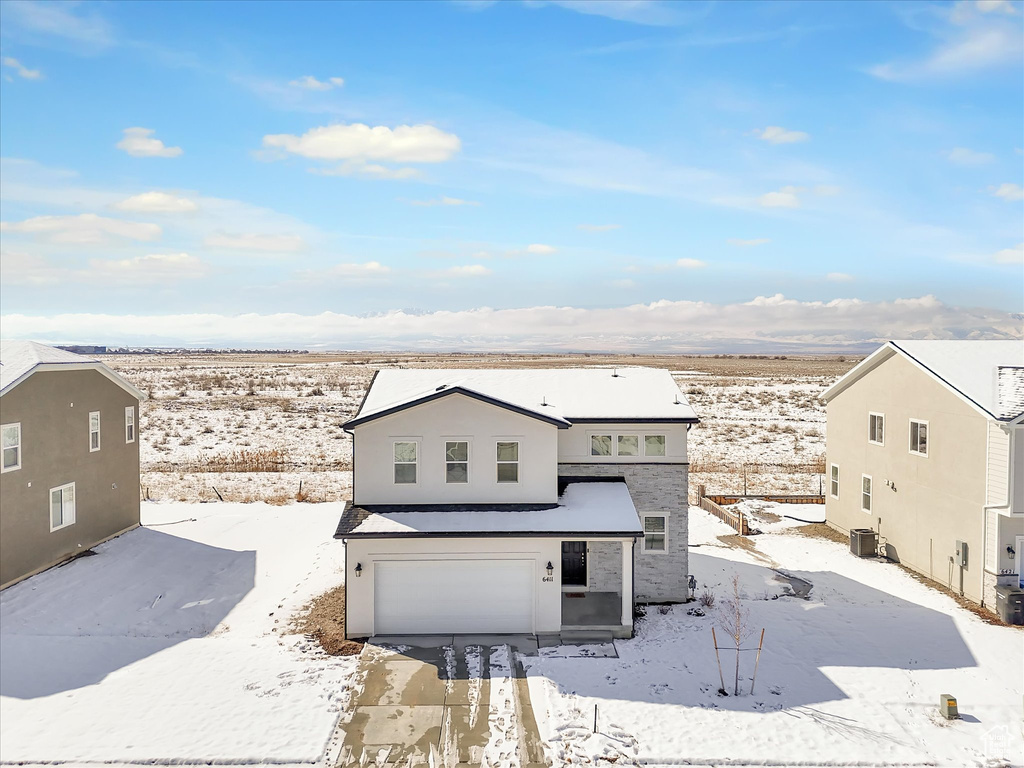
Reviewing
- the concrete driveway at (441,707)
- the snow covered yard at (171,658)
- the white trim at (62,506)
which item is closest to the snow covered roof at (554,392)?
the concrete driveway at (441,707)

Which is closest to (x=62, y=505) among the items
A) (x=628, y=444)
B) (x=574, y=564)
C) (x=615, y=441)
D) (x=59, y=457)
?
(x=59, y=457)

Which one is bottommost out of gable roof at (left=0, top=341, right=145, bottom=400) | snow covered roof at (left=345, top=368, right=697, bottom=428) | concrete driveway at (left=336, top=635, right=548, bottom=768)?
concrete driveway at (left=336, top=635, right=548, bottom=768)

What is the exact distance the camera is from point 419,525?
16.0 m

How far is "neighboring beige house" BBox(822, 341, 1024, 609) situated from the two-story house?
805cm

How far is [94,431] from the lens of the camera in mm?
22781

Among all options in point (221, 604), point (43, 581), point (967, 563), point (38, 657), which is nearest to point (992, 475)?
point (967, 563)

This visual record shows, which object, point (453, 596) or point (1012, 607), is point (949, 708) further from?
point (453, 596)

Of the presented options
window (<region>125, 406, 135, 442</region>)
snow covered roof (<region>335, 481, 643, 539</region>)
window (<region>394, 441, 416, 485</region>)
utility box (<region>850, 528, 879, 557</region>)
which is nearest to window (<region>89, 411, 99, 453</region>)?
window (<region>125, 406, 135, 442</region>)

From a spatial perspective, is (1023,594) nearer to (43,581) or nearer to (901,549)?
(901,549)

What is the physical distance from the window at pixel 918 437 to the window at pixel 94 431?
27554 mm

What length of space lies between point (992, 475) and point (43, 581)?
2682cm

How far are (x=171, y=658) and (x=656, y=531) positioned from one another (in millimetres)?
12450

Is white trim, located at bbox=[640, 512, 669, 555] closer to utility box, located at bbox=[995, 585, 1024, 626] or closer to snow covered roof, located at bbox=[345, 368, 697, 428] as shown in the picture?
snow covered roof, located at bbox=[345, 368, 697, 428]

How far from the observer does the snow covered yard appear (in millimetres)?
11617
